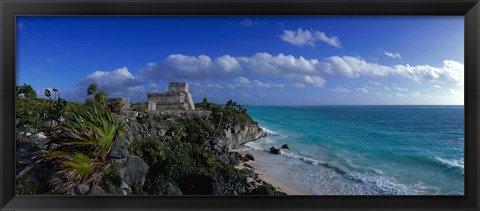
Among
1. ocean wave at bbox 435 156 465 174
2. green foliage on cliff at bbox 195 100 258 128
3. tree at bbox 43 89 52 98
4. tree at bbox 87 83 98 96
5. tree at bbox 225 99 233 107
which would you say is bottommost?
ocean wave at bbox 435 156 465 174

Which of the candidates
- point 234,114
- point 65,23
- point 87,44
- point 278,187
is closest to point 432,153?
point 278,187

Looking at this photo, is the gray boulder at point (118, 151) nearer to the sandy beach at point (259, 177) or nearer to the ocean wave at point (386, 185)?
the sandy beach at point (259, 177)

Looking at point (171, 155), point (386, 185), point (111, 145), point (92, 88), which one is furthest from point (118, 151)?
point (386, 185)

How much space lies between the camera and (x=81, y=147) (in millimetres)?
1823

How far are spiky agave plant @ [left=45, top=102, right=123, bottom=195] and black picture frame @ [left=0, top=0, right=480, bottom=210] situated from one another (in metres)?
0.12

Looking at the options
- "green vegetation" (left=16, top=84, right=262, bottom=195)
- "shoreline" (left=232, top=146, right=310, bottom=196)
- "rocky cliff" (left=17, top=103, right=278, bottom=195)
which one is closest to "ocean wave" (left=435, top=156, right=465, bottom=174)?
"shoreline" (left=232, top=146, right=310, bottom=196)

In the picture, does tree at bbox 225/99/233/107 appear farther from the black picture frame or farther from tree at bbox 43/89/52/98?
tree at bbox 43/89/52/98

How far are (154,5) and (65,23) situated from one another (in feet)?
2.43

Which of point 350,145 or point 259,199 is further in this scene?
point 350,145

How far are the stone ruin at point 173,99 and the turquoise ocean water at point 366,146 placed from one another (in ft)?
1.54

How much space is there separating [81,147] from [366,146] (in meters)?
→ 2.00

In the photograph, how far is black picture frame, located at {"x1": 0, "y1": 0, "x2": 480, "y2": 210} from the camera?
1638 millimetres

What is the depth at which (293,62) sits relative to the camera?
6.51ft

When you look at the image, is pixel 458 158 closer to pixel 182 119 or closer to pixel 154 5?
pixel 182 119
